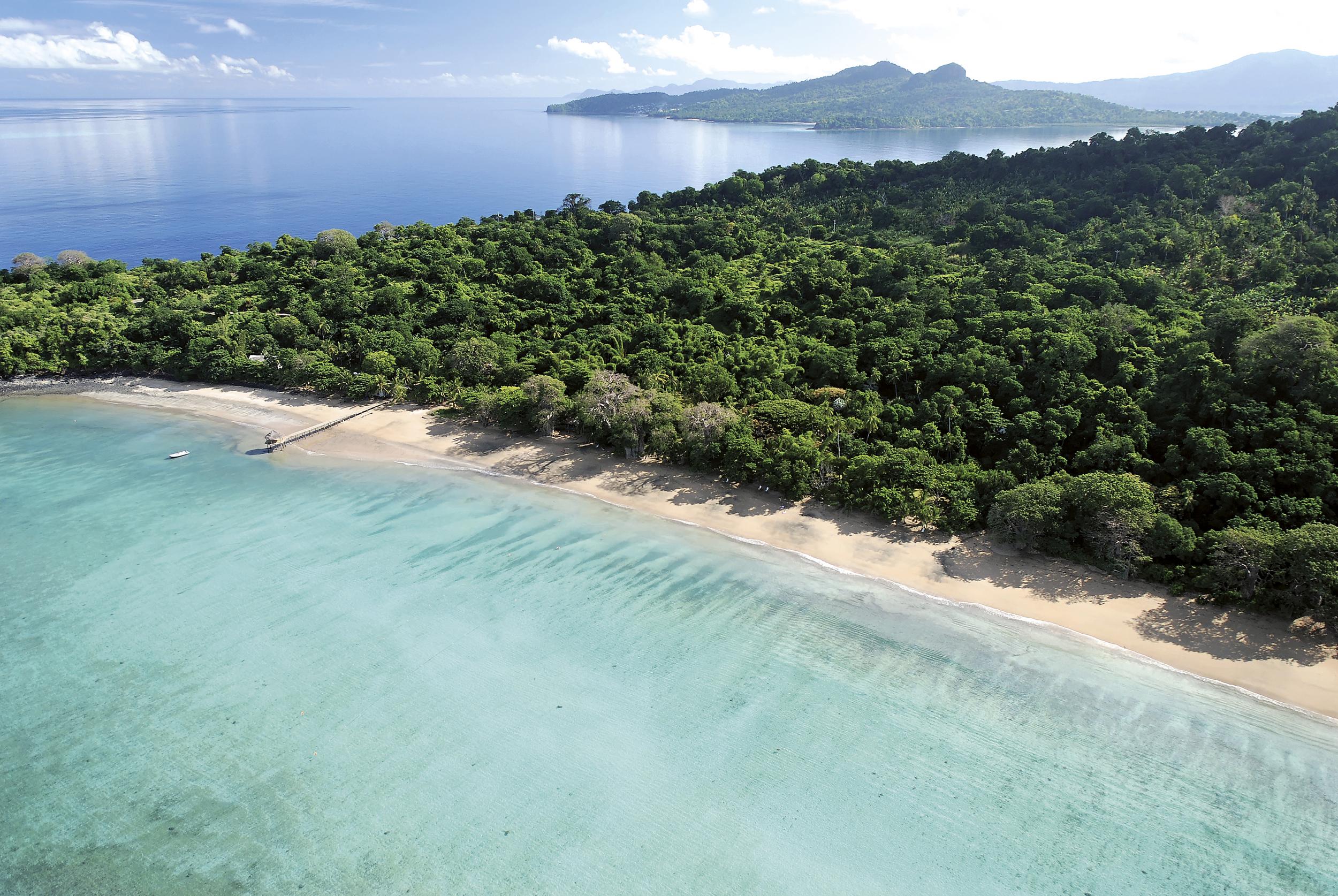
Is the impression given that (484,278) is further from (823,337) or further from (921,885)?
(921,885)

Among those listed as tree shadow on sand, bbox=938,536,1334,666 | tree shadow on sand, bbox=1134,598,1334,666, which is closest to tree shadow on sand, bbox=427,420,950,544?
tree shadow on sand, bbox=938,536,1334,666

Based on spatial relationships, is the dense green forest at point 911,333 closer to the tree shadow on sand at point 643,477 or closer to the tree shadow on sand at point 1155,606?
the tree shadow on sand at point 1155,606

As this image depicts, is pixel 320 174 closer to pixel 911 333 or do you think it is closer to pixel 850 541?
pixel 911 333

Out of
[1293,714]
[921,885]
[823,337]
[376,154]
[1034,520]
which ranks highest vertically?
[376,154]

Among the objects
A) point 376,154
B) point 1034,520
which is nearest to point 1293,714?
point 1034,520

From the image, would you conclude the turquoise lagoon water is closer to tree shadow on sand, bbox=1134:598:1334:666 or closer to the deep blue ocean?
tree shadow on sand, bbox=1134:598:1334:666

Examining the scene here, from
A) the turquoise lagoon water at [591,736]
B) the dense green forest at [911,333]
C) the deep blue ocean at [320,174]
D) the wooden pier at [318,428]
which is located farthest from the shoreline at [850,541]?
the deep blue ocean at [320,174]
